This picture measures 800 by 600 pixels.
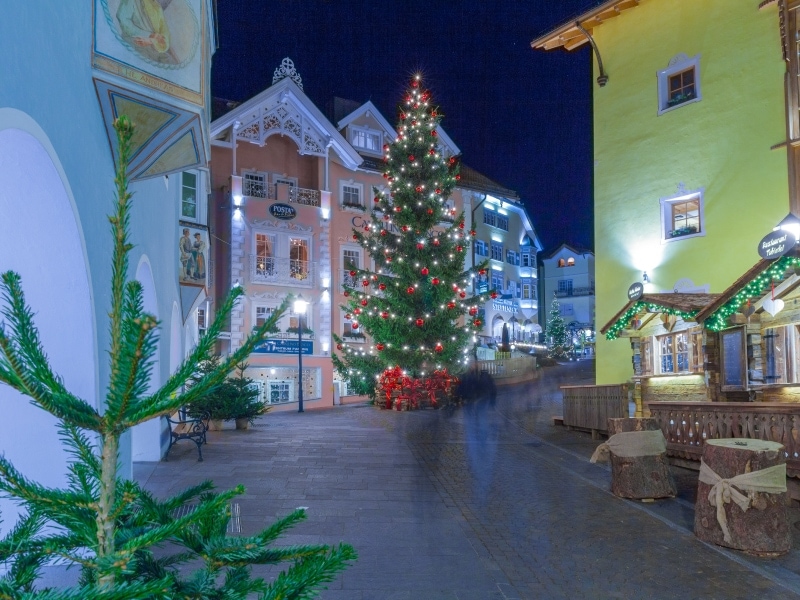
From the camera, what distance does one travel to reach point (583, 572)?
6836 mm

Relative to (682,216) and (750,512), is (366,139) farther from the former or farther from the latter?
(750,512)

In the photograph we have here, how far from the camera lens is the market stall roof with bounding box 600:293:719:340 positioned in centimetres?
1549

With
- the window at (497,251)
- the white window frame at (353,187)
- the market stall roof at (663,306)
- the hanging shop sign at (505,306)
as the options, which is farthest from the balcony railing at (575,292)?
the market stall roof at (663,306)

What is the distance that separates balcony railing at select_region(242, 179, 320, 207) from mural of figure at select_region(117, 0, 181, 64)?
27489 mm

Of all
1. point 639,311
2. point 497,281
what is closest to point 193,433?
point 639,311

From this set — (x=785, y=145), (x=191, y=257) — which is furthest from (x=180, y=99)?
(x=785, y=145)

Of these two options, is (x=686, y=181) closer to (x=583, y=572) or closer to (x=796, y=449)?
(x=796, y=449)

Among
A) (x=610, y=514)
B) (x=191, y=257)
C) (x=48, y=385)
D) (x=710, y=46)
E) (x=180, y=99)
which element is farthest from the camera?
(x=710, y=46)

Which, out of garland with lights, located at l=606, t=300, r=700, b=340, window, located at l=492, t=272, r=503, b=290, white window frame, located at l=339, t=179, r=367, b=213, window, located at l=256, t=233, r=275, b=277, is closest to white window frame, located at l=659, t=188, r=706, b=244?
garland with lights, located at l=606, t=300, r=700, b=340

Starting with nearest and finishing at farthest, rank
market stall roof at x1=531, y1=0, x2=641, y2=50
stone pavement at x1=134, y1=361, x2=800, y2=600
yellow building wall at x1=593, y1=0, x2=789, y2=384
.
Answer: stone pavement at x1=134, y1=361, x2=800, y2=600
yellow building wall at x1=593, y1=0, x2=789, y2=384
market stall roof at x1=531, y1=0, x2=641, y2=50

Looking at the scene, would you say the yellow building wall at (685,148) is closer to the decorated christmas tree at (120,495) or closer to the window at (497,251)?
the decorated christmas tree at (120,495)

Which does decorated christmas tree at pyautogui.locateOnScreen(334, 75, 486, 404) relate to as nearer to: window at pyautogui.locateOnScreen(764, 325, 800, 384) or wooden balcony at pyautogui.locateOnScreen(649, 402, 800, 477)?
wooden balcony at pyautogui.locateOnScreen(649, 402, 800, 477)

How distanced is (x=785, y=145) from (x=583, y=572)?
14.2 meters

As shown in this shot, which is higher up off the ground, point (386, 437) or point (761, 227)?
point (761, 227)
